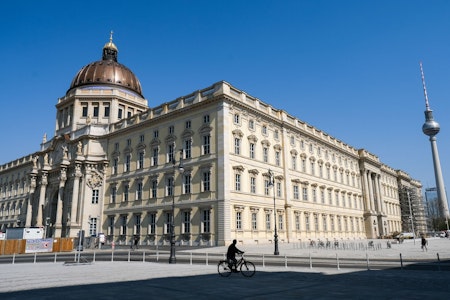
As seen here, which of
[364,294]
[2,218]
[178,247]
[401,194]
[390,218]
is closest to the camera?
[364,294]

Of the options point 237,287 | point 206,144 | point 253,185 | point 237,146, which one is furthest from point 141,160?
point 237,287

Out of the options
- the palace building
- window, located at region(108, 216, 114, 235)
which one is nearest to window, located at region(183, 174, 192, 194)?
the palace building

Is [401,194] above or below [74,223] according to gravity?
above

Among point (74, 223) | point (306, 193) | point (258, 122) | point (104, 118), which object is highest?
point (104, 118)

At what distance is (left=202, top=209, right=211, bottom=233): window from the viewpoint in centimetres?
3816

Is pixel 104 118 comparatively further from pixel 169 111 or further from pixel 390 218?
pixel 390 218

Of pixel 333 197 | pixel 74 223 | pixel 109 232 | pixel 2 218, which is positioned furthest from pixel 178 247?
pixel 2 218

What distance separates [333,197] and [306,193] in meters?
9.98

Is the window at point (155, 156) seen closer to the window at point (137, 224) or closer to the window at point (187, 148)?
the window at point (187, 148)

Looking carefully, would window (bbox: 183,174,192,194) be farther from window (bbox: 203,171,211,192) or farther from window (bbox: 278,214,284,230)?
window (bbox: 278,214,284,230)

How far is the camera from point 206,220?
126 ft

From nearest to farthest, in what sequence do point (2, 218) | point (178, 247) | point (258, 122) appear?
point (178, 247), point (258, 122), point (2, 218)

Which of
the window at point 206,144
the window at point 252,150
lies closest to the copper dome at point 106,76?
the window at point 206,144

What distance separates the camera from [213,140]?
1563 inches
